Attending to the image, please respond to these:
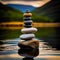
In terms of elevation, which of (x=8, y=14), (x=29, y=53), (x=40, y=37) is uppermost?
(x=8, y=14)

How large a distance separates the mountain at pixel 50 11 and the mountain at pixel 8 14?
18 centimetres

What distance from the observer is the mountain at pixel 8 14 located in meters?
2.54

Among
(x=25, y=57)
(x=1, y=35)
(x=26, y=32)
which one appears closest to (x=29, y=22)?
(x=26, y=32)

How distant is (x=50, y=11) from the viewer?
262 cm

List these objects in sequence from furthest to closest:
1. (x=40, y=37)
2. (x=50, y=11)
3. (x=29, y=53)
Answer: (x=50, y=11) → (x=40, y=37) → (x=29, y=53)

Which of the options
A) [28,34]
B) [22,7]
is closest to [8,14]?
[22,7]

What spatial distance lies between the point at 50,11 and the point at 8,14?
1.56ft

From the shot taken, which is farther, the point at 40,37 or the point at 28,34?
the point at 40,37

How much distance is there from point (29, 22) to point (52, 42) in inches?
26.7

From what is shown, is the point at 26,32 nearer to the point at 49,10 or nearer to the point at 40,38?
the point at 40,38

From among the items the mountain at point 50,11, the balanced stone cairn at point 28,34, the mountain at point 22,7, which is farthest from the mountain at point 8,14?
the balanced stone cairn at point 28,34

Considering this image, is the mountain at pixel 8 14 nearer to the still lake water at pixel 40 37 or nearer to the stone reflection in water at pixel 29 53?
the still lake water at pixel 40 37

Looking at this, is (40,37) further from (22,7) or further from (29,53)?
(29,53)

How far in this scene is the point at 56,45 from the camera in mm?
2395
